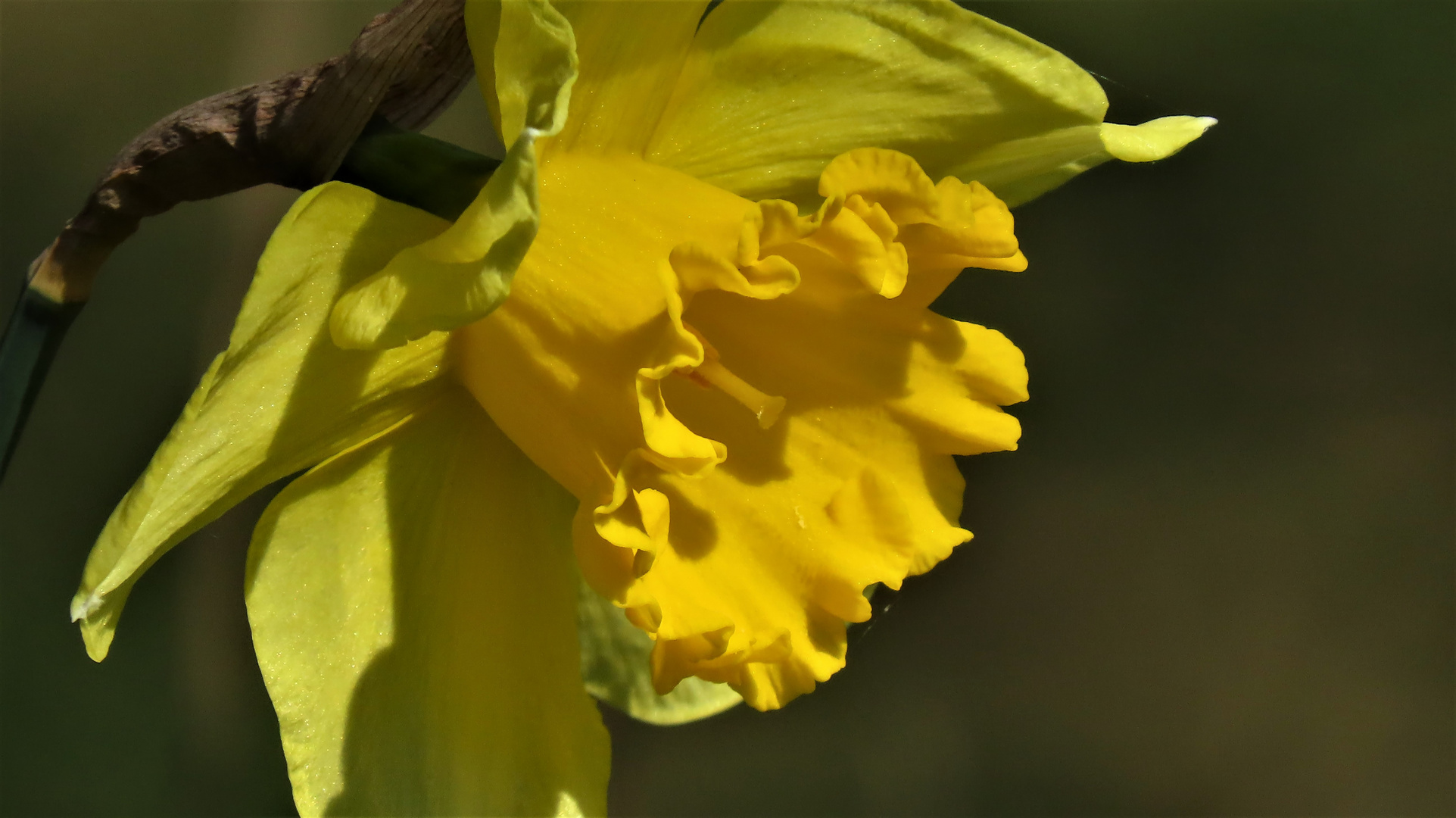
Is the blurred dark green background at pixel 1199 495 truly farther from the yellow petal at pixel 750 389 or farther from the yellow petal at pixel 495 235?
the yellow petal at pixel 495 235

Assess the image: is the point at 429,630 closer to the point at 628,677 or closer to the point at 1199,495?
the point at 628,677

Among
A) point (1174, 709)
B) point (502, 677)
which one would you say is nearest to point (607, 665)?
point (502, 677)

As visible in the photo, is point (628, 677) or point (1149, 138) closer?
point (1149, 138)

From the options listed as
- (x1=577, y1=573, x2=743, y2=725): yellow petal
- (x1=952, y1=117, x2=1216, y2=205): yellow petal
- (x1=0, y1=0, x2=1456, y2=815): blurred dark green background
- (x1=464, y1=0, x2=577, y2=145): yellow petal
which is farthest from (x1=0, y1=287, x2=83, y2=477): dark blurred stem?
(x1=0, y1=0, x2=1456, y2=815): blurred dark green background

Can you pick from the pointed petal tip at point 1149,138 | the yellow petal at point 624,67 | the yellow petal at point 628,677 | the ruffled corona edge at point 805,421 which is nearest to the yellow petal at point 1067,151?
the pointed petal tip at point 1149,138

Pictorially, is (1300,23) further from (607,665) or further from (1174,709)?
(607,665)

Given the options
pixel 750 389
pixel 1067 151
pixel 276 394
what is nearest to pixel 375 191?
pixel 276 394

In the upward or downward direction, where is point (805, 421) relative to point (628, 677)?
upward
